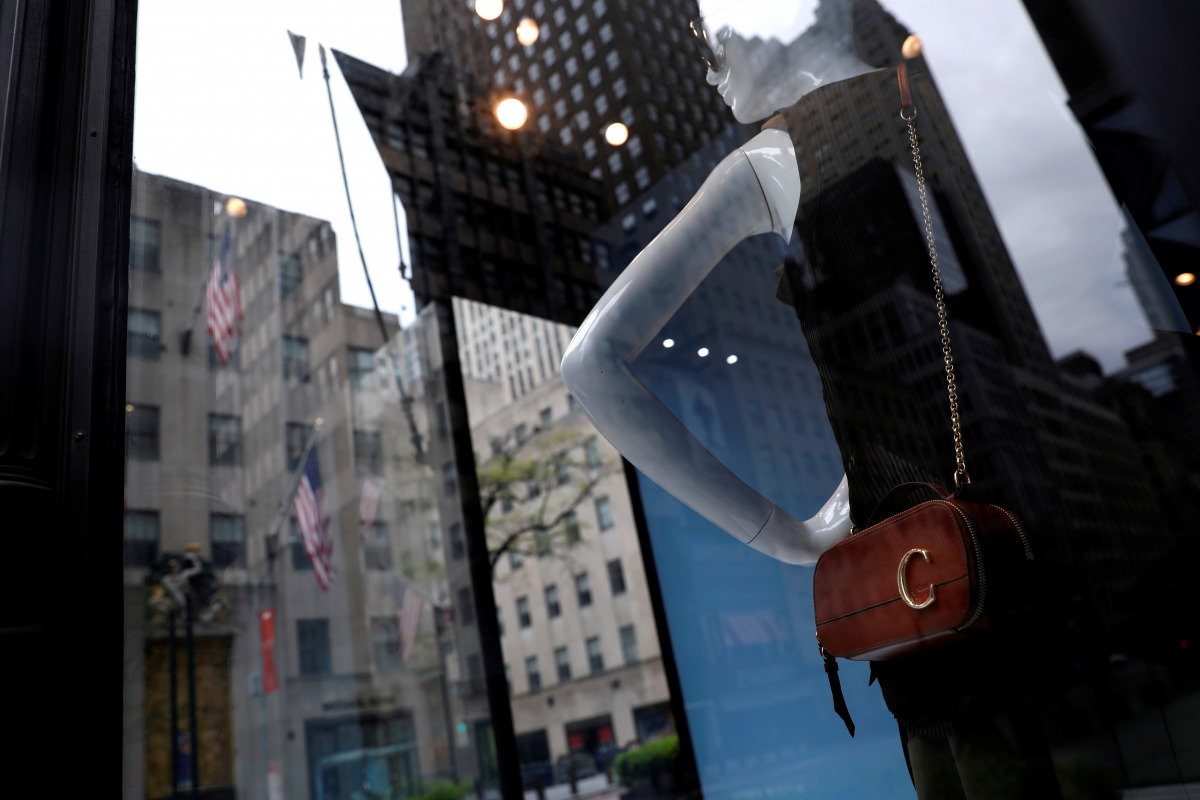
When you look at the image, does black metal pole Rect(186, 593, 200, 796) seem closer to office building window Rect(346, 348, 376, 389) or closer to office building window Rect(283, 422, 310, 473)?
office building window Rect(283, 422, 310, 473)

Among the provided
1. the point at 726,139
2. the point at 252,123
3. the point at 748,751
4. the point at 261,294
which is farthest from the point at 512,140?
the point at 748,751

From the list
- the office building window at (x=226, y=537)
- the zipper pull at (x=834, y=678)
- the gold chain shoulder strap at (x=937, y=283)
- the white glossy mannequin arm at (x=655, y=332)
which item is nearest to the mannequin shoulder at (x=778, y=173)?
the white glossy mannequin arm at (x=655, y=332)

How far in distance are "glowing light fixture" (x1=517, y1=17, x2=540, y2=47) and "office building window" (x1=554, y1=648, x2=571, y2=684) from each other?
14.1 feet

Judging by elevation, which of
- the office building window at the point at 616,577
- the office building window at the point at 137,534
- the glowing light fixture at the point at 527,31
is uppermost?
the glowing light fixture at the point at 527,31

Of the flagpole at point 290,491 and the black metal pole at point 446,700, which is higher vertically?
the flagpole at point 290,491

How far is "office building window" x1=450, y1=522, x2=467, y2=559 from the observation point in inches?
227

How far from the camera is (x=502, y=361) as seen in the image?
565cm

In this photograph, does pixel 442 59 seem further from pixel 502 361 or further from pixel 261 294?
pixel 261 294

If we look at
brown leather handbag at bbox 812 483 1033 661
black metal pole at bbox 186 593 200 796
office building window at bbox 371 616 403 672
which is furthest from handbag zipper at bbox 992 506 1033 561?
office building window at bbox 371 616 403 672

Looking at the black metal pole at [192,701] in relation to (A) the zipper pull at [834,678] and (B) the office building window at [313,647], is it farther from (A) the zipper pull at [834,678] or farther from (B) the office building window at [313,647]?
(A) the zipper pull at [834,678]

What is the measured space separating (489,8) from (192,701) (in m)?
4.19

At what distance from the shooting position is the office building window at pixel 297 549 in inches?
248

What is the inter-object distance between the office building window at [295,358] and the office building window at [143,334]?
13.7ft

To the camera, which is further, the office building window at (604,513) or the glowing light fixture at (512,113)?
the office building window at (604,513)
